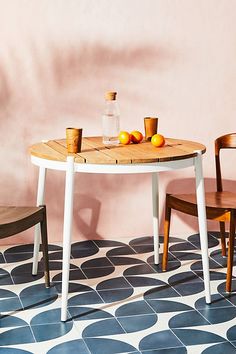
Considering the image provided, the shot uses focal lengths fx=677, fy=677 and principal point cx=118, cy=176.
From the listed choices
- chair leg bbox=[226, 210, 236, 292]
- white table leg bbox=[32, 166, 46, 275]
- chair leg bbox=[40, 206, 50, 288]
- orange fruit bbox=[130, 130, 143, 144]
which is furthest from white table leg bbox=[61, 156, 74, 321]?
chair leg bbox=[226, 210, 236, 292]

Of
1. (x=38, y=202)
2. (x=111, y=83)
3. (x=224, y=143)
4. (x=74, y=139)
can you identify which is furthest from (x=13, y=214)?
(x=224, y=143)

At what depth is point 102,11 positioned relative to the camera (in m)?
4.41

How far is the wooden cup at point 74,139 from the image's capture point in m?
3.42

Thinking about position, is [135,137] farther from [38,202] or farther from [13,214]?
[13,214]

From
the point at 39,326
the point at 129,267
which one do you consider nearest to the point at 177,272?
the point at 129,267

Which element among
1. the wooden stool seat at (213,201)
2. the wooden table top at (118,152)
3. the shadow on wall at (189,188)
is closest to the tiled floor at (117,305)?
the shadow on wall at (189,188)

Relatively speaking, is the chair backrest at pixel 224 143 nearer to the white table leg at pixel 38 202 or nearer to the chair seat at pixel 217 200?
the chair seat at pixel 217 200

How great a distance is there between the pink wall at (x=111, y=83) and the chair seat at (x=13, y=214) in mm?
809

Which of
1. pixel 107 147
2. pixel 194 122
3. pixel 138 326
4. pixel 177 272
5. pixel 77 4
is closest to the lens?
pixel 138 326

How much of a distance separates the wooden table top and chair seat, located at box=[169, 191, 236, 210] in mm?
321

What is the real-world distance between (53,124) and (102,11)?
2.63 ft

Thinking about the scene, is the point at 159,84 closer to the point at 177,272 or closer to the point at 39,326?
the point at 177,272

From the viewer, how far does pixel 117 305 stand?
352cm

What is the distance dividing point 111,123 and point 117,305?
100 centimetres
